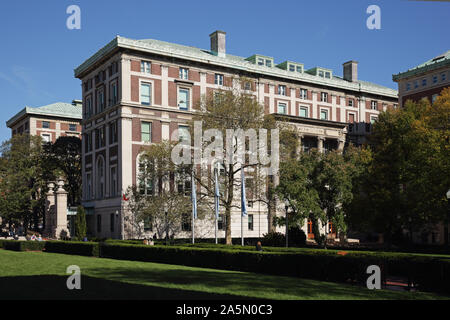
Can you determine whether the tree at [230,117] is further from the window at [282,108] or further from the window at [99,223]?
the window at [282,108]

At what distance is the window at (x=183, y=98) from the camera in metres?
62.5

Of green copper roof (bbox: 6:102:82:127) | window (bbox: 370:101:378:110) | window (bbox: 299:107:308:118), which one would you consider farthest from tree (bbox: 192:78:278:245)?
green copper roof (bbox: 6:102:82:127)

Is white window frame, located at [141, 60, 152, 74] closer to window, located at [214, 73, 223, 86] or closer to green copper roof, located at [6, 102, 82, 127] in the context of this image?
window, located at [214, 73, 223, 86]

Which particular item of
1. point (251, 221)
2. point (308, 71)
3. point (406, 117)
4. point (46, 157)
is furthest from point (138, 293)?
point (308, 71)

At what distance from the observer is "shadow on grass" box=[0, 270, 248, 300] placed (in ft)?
45.2

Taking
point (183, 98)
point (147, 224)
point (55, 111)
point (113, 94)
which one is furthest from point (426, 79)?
point (55, 111)

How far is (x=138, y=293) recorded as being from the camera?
14.6m

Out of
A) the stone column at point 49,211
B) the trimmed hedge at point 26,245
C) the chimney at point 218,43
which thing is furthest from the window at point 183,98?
the trimmed hedge at point 26,245

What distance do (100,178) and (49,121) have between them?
3565 cm

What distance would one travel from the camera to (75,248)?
39.6 meters

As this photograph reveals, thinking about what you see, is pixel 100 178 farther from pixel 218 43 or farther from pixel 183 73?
pixel 218 43

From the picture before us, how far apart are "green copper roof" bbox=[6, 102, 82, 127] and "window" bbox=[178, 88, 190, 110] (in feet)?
133

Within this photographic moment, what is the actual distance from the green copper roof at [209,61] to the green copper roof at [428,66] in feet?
29.5

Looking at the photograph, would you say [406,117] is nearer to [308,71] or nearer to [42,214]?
[308,71]
